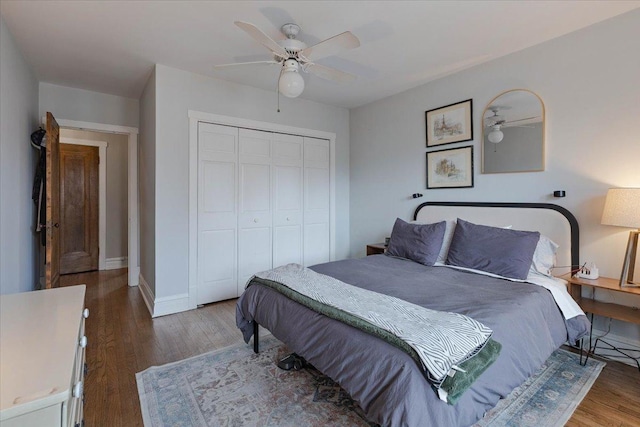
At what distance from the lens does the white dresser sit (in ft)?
2.43

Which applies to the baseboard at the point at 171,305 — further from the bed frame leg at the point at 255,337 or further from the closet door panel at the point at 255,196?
the bed frame leg at the point at 255,337

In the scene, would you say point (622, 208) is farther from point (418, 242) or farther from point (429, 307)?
point (429, 307)

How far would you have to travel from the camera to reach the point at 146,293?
3771 millimetres

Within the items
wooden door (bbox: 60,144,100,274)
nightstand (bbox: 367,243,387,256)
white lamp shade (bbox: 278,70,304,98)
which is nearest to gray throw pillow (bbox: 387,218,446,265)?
nightstand (bbox: 367,243,387,256)

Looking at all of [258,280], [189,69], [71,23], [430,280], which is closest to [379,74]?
[189,69]

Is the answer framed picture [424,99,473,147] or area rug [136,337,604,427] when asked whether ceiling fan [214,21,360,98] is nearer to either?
framed picture [424,99,473,147]

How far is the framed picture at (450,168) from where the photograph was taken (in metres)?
3.42

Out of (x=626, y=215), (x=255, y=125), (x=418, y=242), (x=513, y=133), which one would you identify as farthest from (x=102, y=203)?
(x=626, y=215)

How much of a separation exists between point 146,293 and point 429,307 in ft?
11.1

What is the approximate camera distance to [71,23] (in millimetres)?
2518

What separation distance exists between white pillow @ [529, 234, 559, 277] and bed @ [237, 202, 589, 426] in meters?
0.13

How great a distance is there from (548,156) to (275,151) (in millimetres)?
3026

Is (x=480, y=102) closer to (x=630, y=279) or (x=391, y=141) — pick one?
(x=391, y=141)

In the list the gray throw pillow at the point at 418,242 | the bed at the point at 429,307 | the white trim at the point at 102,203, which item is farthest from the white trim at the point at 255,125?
the white trim at the point at 102,203
